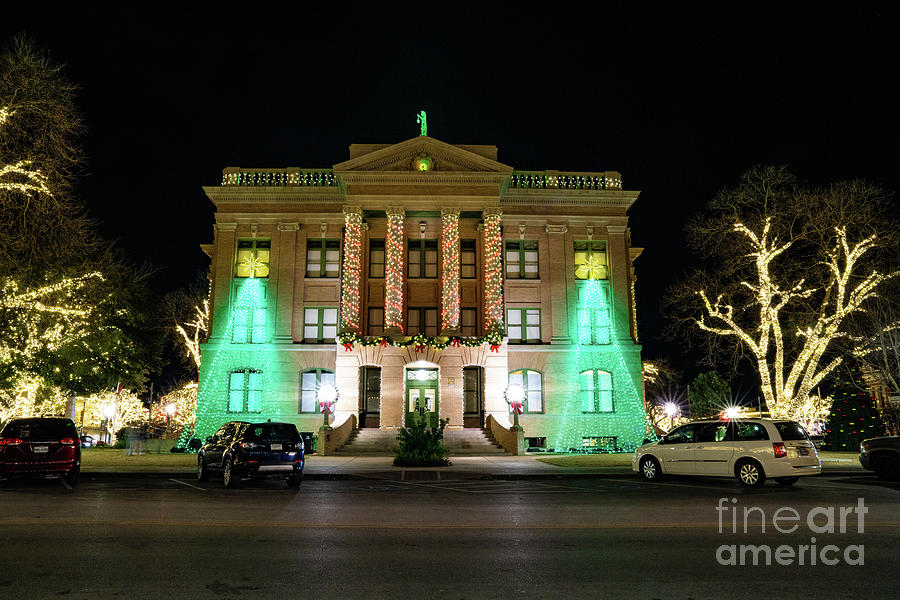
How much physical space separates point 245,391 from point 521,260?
55.5 feet

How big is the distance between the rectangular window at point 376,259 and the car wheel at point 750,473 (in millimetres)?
23525


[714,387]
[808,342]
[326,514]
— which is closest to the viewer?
[326,514]

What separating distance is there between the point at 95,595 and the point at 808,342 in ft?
90.1

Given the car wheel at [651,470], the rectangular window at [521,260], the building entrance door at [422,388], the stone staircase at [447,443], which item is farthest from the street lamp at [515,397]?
the car wheel at [651,470]

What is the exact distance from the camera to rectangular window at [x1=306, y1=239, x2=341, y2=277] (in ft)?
119

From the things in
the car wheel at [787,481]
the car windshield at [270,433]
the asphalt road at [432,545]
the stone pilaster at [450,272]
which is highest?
the stone pilaster at [450,272]

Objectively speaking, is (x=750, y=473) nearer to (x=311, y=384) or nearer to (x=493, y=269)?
(x=493, y=269)

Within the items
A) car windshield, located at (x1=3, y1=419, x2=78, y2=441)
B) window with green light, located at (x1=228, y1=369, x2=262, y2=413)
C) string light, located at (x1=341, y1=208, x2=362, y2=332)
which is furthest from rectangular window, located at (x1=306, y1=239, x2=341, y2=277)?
car windshield, located at (x1=3, y1=419, x2=78, y2=441)

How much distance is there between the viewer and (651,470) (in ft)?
57.3

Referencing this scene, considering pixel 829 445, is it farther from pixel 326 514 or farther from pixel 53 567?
pixel 53 567

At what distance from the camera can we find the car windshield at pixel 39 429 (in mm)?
16344

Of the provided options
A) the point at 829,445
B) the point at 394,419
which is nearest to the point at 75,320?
the point at 394,419

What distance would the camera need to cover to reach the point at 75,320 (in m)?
27.5

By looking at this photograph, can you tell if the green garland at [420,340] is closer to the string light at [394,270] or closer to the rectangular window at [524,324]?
the string light at [394,270]
